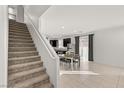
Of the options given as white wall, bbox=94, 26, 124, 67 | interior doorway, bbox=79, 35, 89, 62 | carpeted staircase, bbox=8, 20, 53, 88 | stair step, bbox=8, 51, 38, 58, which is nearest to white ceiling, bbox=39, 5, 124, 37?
carpeted staircase, bbox=8, 20, 53, 88

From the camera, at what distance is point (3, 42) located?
289 cm

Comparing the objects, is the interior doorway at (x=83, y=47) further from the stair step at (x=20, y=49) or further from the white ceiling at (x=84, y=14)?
the stair step at (x=20, y=49)

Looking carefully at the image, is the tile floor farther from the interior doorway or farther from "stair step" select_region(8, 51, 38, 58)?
the interior doorway

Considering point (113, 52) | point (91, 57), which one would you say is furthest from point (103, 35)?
point (91, 57)

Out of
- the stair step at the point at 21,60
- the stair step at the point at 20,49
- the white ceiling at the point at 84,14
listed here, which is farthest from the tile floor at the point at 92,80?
the white ceiling at the point at 84,14

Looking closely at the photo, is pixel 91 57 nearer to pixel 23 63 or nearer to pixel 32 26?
pixel 32 26

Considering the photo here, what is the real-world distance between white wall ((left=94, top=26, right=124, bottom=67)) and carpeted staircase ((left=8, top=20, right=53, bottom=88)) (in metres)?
5.50

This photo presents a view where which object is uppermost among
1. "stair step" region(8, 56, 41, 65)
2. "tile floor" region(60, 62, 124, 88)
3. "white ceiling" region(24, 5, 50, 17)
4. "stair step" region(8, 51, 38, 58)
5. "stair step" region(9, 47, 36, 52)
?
"white ceiling" region(24, 5, 50, 17)

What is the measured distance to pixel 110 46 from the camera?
Result: 31.2ft

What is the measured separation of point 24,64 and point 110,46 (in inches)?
272

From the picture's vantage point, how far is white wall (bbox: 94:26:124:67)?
28.3ft
